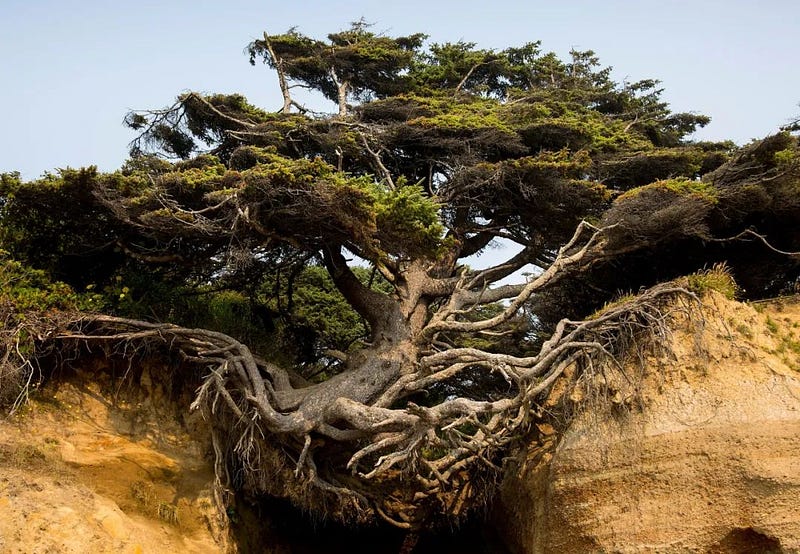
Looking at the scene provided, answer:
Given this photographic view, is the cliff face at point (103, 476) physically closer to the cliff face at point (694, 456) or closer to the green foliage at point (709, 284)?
the cliff face at point (694, 456)

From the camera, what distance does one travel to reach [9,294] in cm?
1109

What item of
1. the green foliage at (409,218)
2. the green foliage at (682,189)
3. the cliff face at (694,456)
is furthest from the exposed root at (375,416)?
the green foliage at (409,218)

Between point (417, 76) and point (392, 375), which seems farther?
point (417, 76)

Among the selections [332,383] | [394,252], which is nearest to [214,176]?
[394,252]

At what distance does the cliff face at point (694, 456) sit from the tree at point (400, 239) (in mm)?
1055

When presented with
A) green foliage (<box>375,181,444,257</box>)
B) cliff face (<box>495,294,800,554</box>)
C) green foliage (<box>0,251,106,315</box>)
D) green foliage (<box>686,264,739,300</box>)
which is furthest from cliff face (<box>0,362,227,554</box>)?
green foliage (<box>686,264,739,300</box>)

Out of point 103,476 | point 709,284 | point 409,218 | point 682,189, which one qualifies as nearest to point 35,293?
point 103,476

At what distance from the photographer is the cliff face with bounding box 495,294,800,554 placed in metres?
9.47

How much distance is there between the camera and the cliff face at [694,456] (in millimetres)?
9469

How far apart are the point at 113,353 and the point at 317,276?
9.79 meters

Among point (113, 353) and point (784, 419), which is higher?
point (784, 419)

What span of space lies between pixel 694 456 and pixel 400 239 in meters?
5.42

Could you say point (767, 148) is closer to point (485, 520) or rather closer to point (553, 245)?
point (553, 245)

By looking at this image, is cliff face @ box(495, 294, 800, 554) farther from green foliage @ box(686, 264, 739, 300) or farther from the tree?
the tree
